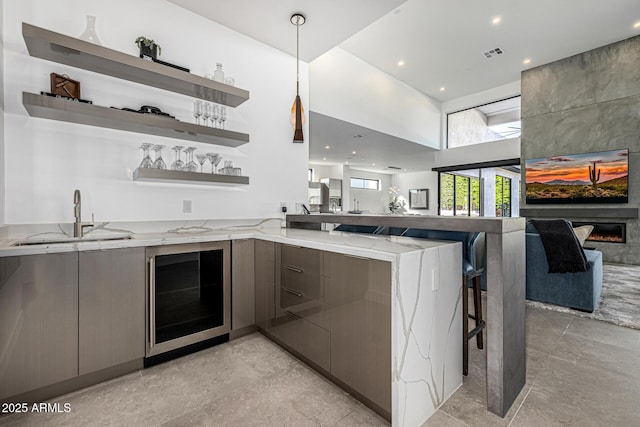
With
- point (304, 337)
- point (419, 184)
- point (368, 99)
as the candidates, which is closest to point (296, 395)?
point (304, 337)

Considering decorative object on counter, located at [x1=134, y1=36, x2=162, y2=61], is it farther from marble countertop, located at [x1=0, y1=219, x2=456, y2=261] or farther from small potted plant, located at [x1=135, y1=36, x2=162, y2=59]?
marble countertop, located at [x1=0, y1=219, x2=456, y2=261]

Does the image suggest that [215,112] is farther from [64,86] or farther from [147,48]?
[64,86]

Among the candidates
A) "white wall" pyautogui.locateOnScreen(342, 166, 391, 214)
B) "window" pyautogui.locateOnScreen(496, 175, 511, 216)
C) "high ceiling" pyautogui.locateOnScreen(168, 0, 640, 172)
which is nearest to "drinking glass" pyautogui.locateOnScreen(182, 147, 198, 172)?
"high ceiling" pyautogui.locateOnScreen(168, 0, 640, 172)

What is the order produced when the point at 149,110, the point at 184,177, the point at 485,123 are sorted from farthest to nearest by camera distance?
the point at 485,123, the point at 184,177, the point at 149,110

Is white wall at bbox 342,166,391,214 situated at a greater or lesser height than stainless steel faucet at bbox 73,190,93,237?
greater

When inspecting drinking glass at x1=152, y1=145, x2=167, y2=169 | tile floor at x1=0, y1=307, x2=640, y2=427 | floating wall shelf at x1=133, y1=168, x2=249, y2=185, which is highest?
drinking glass at x1=152, y1=145, x2=167, y2=169

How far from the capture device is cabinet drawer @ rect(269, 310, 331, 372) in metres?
1.78

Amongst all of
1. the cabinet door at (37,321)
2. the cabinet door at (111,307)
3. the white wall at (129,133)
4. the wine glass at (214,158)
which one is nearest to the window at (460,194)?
the white wall at (129,133)

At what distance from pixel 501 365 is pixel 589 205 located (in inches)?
248

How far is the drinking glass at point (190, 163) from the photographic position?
2.58 m

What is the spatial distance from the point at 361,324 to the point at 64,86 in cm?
261

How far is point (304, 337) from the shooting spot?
1.95m

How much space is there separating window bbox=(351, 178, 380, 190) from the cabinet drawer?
982cm

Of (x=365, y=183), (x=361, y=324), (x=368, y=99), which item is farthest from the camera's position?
(x=365, y=183)
